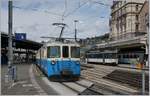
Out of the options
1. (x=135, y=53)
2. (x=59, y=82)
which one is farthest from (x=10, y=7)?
(x=135, y=53)

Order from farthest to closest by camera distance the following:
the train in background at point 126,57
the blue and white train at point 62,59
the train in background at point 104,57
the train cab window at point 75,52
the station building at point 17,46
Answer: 1. the station building at point 17,46
2. the train in background at point 104,57
3. the train in background at point 126,57
4. the train cab window at point 75,52
5. the blue and white train at point 62,59

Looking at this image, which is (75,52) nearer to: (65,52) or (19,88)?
(65,52)

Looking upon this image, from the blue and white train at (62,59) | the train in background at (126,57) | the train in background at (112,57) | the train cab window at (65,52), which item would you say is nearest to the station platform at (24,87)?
the blue and white train at (62,59)

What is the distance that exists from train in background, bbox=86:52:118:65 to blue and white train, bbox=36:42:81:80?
3207 cm

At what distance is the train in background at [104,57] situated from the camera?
189 feet

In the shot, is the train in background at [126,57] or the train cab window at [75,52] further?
the train in background at [126,57]

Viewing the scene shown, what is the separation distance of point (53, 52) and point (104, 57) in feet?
115

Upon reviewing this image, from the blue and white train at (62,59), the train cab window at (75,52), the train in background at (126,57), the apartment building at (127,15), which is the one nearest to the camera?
the blue and white train at (62,59)

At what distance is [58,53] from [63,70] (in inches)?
46.6

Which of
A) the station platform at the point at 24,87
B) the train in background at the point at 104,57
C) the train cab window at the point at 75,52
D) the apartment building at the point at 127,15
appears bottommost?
the station platform at the point at 24,87

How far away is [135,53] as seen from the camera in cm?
5331

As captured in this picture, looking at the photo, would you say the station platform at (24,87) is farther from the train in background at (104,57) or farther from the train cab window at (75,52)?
the train in background at (104,57)

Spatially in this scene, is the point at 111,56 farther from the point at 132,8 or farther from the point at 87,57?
the point at 132,8

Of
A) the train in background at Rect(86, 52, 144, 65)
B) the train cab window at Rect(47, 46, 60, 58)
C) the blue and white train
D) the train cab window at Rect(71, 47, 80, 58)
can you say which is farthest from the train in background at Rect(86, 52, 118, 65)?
the train cab window at Rect(47, 46, 60, 58)
